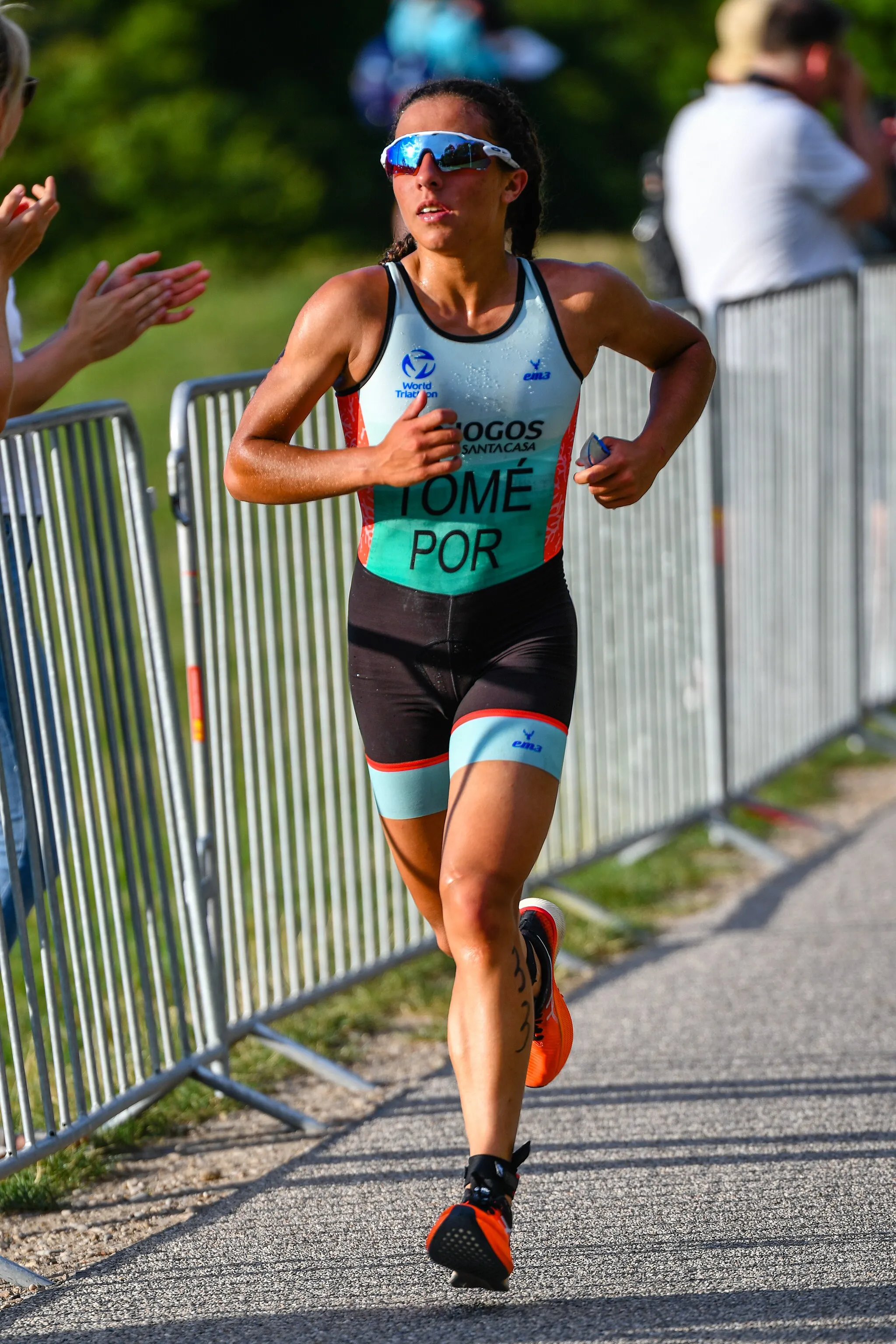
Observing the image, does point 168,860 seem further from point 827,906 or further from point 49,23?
point 49,23

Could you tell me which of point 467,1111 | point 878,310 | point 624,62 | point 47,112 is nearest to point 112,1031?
point 467,1111

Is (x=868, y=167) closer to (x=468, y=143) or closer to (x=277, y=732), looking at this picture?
(x=277, y=732)

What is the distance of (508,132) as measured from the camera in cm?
374

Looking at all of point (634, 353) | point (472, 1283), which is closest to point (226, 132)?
point (634, 353)

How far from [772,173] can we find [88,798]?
Answer: 4.25 meters

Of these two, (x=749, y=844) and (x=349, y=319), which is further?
(x=749, y=844)

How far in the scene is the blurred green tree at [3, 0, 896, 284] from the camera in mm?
29781

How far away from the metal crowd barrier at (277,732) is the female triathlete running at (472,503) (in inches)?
41.9

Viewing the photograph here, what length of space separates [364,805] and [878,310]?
3.93m

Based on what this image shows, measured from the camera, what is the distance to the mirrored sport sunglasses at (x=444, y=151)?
3576 millimetres

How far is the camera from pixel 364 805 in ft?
17.9

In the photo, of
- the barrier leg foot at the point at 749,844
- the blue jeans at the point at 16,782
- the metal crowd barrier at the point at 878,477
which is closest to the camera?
the blue jeans at the point at 16,782

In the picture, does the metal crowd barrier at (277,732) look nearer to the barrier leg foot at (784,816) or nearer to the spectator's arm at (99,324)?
the spectator's arm at (99,324)

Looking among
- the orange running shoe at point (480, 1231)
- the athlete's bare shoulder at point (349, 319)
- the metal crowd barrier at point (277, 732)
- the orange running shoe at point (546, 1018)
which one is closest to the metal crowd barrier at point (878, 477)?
the metal crowd barrier at point (277, 732)
